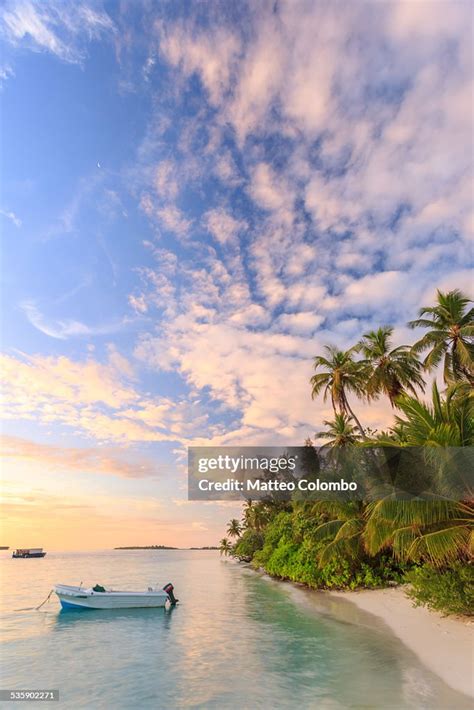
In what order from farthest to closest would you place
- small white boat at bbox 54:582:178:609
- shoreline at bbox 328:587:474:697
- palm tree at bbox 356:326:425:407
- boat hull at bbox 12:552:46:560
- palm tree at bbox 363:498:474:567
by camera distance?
boat hull at bbox 12:552:46:560 → palm tree at bbox 356:326:425:407 → small white boat at bbox 54:582:178:609 → palm tree at bbox 363:498:474:567 → shoreline at bbox 328:587:474:697

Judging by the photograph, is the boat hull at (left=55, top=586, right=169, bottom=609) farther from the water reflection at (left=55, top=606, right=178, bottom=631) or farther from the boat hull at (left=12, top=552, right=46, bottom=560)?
the boat hull at (left=12, top=552, right=46, bottom=560)

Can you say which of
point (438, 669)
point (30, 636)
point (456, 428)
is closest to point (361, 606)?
point (438, 669)

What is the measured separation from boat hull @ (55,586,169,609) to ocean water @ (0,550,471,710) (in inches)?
15.0

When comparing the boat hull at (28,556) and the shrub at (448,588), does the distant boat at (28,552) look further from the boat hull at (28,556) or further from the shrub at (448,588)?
the shrub at (448,588)

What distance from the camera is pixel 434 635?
12.4m

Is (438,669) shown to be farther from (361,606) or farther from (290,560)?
(290,560)

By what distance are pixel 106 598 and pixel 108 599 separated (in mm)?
124

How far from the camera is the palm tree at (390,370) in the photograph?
2870cm

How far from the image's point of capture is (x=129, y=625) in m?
19.6

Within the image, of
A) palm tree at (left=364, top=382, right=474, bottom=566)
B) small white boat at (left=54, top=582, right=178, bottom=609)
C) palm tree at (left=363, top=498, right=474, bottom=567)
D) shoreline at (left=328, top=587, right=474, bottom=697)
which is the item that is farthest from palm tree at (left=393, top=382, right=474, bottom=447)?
small white boat at (left=54, top=582, right=178, bottom=609)

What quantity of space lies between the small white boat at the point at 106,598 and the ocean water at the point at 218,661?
0.39m

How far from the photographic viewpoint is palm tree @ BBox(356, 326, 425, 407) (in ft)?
94.2

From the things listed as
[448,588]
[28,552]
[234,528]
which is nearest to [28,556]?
[28,552]

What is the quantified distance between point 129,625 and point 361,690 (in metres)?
13.5
